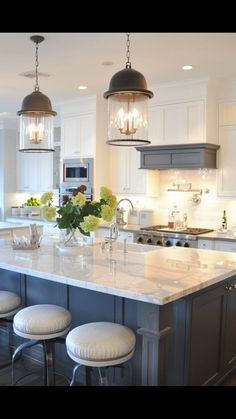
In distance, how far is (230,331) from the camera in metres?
2.82

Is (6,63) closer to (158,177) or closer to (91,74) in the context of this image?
(91,74)

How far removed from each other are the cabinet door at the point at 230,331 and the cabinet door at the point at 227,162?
242cm

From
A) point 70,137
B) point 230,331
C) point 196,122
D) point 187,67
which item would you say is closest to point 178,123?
point 196,122

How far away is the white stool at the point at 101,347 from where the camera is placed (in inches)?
79.2

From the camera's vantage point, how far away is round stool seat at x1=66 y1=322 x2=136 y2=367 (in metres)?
2.01

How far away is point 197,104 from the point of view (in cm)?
502

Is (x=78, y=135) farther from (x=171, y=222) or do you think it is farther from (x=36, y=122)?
(x=36, y=122)

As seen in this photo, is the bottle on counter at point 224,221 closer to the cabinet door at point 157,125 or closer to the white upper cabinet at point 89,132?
the cabinet door at point 157,125

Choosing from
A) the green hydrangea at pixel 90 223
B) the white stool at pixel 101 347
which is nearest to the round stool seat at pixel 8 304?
the green hydrangea at pixel 90 223

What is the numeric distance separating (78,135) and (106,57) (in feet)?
7.20

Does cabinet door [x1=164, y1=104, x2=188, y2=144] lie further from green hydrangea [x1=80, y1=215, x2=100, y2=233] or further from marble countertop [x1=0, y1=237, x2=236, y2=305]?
green hydrangea [x1=80, y1=215, x2=100, y2=233]

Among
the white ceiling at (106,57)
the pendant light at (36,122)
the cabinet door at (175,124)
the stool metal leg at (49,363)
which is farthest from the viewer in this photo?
the cabinet door at (175,124)

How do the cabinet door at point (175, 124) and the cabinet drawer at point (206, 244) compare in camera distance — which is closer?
the cabinet drawer at point (206, 244)
